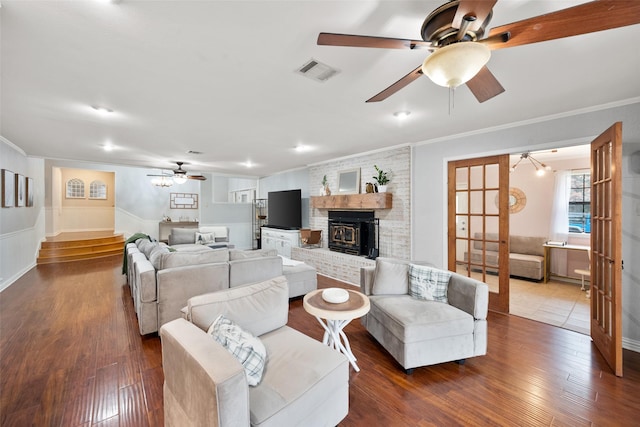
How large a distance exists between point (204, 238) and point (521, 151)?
6921mm

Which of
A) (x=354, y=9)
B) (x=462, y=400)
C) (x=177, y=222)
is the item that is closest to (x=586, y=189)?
(x=462, y=400)

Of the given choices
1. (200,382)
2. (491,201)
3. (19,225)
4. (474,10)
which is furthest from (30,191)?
(491,201)

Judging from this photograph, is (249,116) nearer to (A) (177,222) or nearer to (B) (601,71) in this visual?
(B) (601,71)

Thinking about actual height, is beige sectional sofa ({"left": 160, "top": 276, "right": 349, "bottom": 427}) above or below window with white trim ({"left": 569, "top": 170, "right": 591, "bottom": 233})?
below

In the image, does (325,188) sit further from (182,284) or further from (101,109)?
(101,109)

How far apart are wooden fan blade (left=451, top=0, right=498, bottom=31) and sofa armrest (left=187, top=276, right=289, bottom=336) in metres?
2.00

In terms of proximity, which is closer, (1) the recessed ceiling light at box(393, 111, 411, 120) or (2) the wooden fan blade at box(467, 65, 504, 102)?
(2) the wooden fan blade at box(467, 65, 504, 102)

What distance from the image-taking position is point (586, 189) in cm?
512

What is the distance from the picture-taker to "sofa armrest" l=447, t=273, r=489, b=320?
2346 mm

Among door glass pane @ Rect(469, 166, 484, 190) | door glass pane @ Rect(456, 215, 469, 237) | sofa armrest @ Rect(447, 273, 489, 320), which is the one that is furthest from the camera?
door glass pane @ Rect(456, 215, 469, 237)

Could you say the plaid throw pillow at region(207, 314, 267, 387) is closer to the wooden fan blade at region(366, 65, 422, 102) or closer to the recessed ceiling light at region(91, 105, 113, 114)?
the wooden fan blade at region(366, 65, 422, 102)

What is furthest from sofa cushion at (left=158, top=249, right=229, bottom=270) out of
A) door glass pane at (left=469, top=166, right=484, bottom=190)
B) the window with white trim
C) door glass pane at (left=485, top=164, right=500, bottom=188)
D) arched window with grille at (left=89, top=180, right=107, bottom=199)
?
arched window with grille at (left=89, top=180, right=107, bottom=199)

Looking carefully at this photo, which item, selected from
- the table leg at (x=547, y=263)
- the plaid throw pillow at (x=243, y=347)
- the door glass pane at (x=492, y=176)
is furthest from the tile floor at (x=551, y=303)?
the plaid throw pillow at (x=243, y=347)

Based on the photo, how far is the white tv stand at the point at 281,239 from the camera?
652 cm
